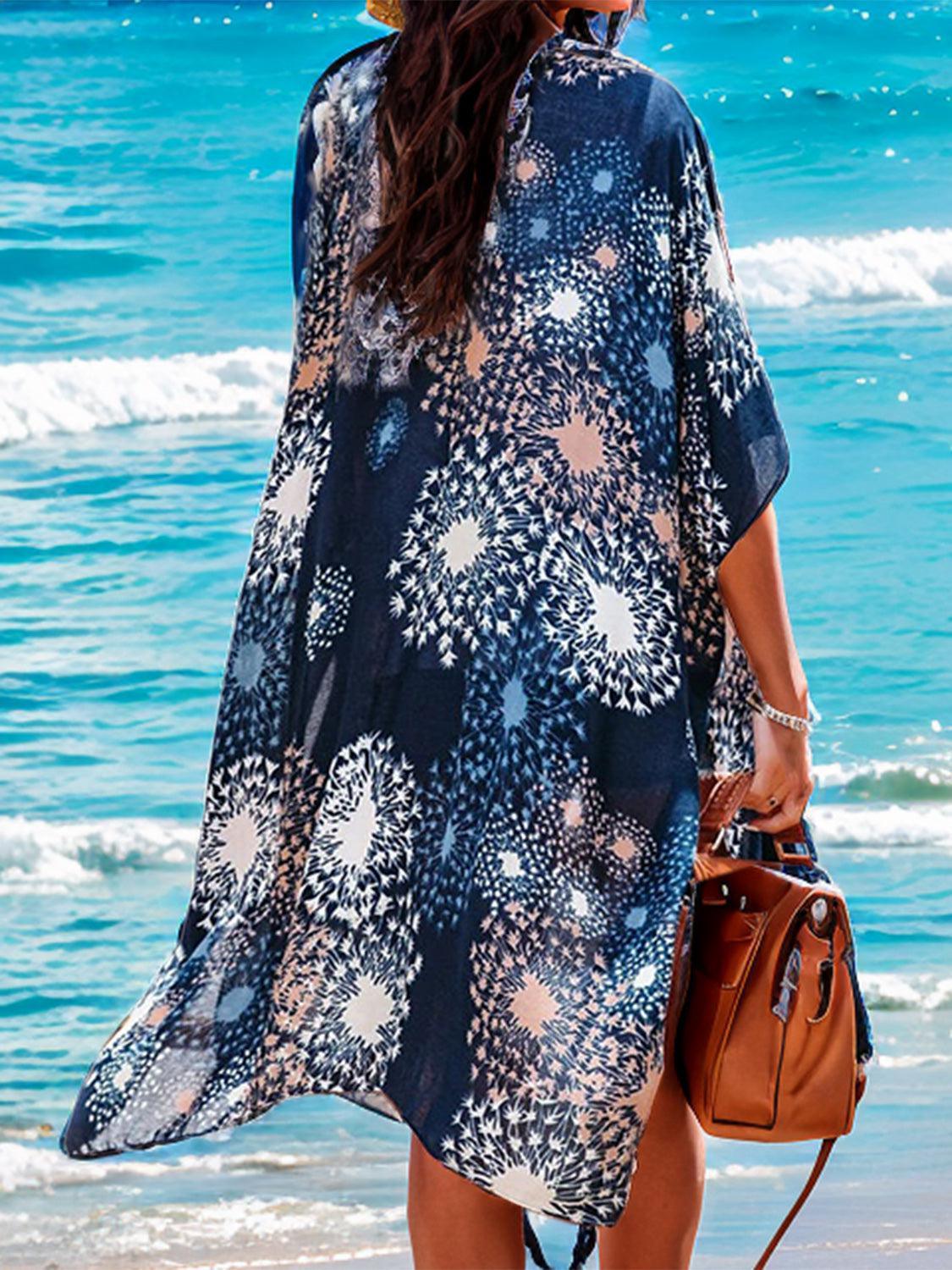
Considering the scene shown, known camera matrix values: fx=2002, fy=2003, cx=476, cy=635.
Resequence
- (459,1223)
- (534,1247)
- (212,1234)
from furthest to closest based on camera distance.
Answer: (212,1234) < (534,1247) < (459,1223)

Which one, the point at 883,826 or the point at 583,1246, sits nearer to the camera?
the point at 583,1246

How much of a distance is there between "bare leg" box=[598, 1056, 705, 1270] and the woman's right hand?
0.77 ft

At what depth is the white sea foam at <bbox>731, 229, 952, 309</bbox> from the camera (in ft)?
27.4

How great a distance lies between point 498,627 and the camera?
1.49m

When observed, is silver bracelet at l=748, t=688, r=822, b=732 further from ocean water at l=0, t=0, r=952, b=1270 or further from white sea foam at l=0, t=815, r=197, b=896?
Answer: white sea foam at l=0, t=815, r=197, b=896

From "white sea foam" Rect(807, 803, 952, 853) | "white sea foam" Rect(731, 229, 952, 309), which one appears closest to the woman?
"white sea foam" Rect(807, 803, 952, 853)

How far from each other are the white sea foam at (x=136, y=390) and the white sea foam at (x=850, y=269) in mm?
2065

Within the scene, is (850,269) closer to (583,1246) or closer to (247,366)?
(247,366)

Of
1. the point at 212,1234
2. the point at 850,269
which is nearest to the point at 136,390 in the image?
the point at 850,269

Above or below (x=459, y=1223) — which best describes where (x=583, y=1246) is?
below

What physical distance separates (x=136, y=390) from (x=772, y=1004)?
6.88 metres

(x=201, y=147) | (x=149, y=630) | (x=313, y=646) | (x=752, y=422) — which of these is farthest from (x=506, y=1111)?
(x=201, y=147)

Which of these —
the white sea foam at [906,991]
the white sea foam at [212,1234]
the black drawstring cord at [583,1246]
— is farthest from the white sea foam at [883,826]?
the black drawstring cord at [583,1246]

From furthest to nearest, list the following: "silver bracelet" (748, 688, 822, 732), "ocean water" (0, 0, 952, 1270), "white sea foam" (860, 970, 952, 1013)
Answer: "ocean water" (0, 0, 952, 1270) < "white sea foam" (860, 970, 952, 1013) < "silver bracelet" (748, 688, 822, 732)
